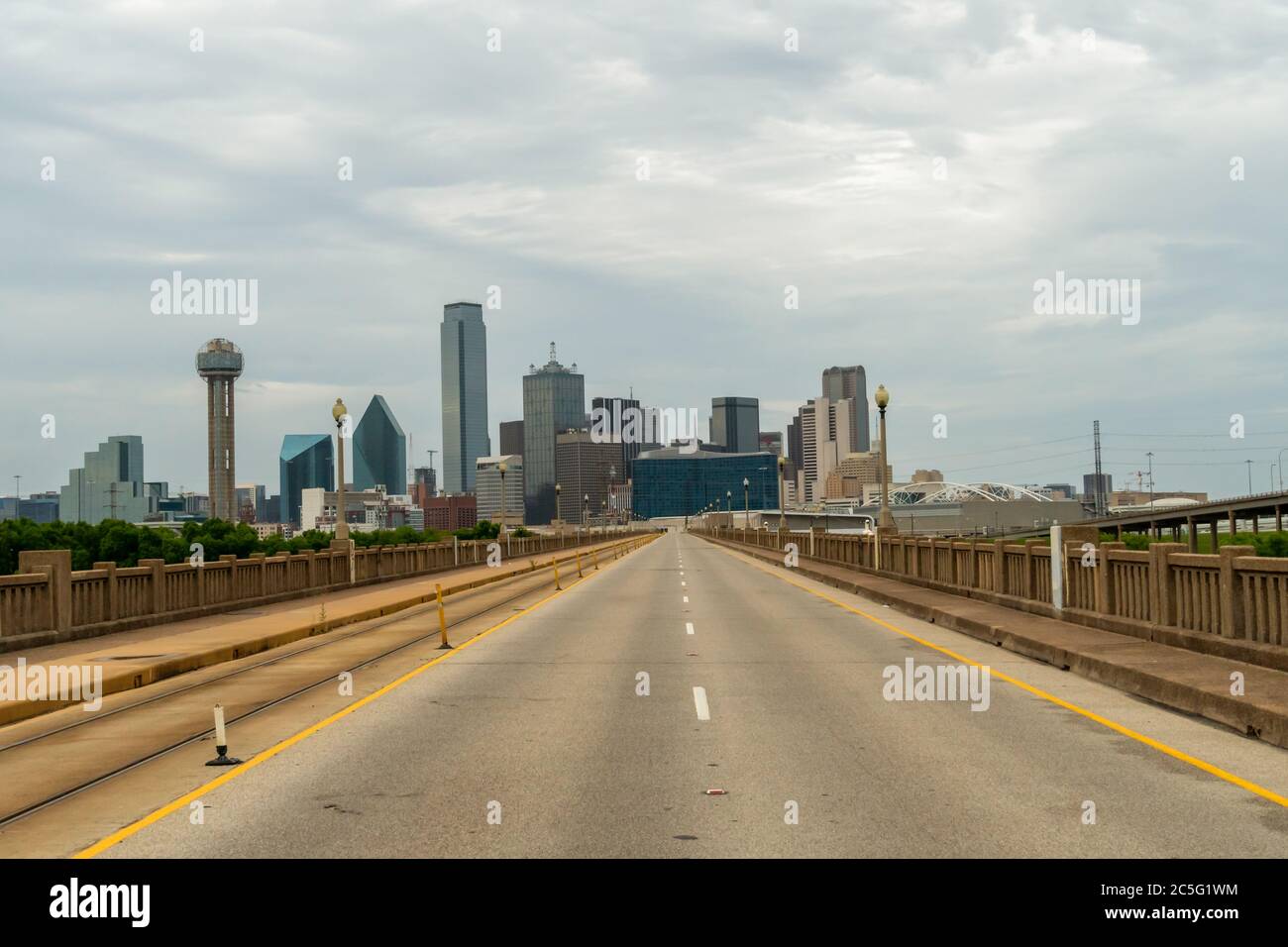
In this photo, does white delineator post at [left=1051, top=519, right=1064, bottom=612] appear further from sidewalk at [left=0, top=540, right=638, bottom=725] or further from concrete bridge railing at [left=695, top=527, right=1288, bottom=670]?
sidewalk at [left=0, top=540, right=638, bottom=725]

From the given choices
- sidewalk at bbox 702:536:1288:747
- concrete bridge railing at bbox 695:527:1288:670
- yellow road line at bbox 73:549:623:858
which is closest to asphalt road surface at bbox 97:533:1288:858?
yellow road line at bbox 73:549:623:858

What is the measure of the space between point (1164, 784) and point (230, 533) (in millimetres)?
144782

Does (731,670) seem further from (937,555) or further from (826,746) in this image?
(937,555)

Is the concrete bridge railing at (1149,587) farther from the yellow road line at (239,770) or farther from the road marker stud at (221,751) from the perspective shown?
the road marker stud at (221,751)

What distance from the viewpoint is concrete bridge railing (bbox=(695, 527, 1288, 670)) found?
13.6 m

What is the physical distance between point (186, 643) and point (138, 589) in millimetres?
4323

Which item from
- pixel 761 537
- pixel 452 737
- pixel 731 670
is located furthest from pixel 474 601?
pixel 761 537

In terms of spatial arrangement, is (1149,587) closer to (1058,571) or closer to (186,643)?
(1058,571)

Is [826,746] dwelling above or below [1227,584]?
below

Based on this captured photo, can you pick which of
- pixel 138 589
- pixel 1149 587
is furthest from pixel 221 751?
pixel 138 589

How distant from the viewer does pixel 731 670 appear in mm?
16734

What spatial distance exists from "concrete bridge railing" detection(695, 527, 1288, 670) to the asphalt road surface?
69.5 inches
